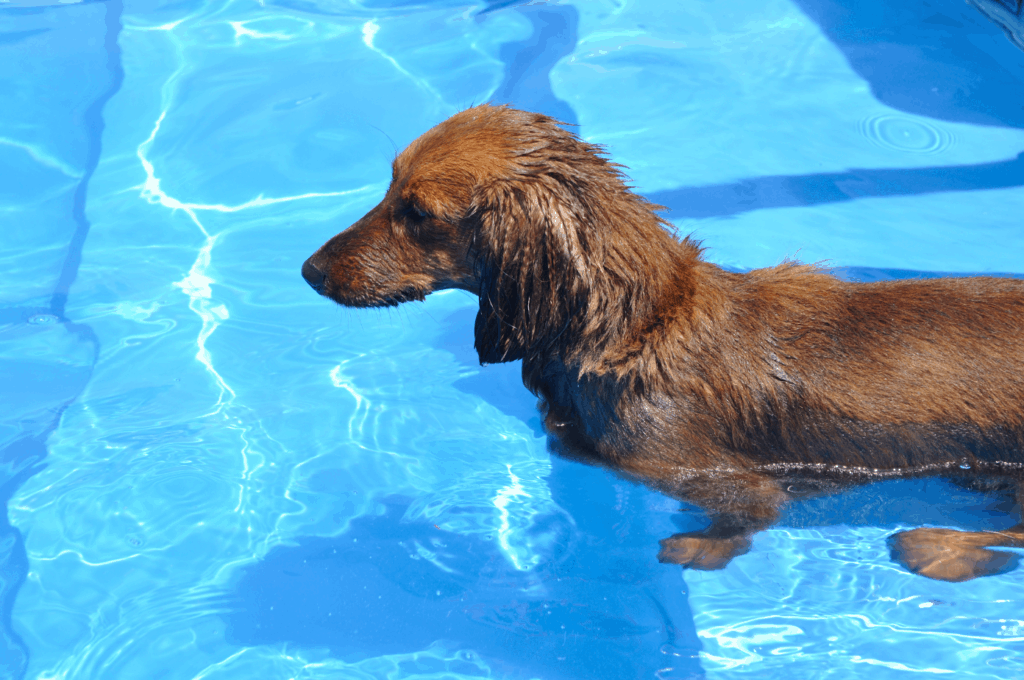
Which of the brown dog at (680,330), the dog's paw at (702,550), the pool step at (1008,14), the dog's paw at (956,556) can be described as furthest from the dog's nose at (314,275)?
the pool step at (1008,14)

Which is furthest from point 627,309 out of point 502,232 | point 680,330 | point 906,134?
point 906,134

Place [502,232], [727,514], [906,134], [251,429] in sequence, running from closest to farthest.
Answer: [502,232] → [727,514] → [251,429] → [906,134]

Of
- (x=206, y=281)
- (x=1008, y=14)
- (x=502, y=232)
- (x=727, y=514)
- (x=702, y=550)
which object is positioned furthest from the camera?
(x=1008, y=14)

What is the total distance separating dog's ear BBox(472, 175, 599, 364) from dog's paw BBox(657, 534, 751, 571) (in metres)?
1.31

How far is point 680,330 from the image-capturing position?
343cm

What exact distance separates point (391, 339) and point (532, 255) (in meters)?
2.37

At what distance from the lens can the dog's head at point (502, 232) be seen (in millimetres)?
3158

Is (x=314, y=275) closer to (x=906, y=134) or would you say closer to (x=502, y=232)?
(x=502, y=232)

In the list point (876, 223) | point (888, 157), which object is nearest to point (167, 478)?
point (876, 223)

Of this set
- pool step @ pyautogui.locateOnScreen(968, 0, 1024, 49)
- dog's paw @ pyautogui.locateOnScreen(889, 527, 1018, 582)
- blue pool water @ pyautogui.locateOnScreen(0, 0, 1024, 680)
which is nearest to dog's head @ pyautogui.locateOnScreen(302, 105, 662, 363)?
blue pool water @ pyautogui.locateOnScreen(0, 0, 1024, 680)

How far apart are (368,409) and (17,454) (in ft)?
6.25

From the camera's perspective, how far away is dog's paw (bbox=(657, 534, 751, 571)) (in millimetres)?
3885

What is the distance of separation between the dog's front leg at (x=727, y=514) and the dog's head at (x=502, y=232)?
0.97 m

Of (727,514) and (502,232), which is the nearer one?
(502,232)
